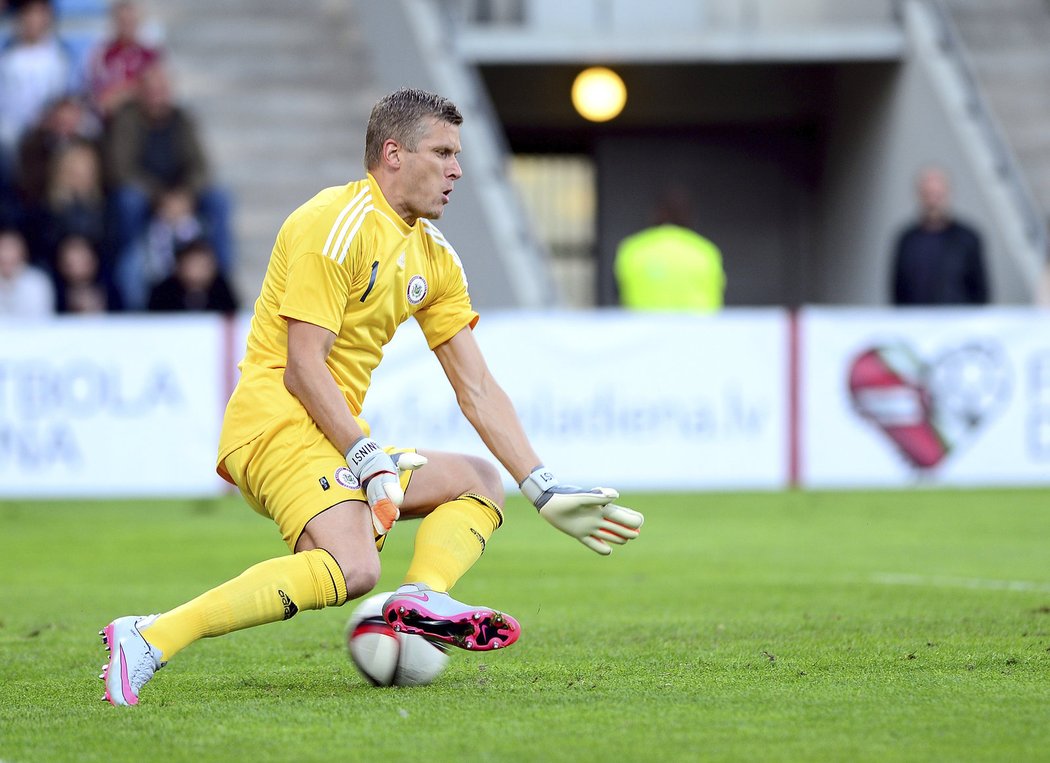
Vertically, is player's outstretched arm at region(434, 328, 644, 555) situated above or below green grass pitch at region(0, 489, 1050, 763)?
above

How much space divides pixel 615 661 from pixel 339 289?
159 cm

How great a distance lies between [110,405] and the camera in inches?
534

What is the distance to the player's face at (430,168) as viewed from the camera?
18.7ft

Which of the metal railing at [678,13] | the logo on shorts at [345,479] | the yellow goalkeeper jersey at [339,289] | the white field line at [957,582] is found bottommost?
the white field line at [957,582]

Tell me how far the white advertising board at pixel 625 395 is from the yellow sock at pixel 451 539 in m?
7.65

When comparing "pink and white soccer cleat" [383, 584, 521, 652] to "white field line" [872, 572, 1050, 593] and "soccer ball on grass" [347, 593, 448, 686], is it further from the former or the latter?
"white field line" [872, 572, 1050, 593]

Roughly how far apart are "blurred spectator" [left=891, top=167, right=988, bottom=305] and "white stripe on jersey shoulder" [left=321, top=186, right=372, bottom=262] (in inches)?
424

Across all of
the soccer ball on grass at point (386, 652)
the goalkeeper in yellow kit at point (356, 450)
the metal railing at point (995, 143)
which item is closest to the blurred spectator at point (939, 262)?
the metal railing at point (995, 143)

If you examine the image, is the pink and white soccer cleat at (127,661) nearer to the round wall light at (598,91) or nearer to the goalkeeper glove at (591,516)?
the goalkeeper glove at (591,516)

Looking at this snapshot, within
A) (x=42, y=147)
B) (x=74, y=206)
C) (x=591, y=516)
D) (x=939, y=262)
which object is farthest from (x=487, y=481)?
(x=42, y=147)

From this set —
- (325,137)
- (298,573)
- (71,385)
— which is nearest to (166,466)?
(71,385)

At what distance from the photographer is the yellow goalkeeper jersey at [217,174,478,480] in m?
5.51

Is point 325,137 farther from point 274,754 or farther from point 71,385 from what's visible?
point 274,754

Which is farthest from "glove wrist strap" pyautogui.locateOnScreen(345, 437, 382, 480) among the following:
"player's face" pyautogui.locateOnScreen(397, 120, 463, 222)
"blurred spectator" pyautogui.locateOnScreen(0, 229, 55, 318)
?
"blurred spectator" pyautogui.locateOnScreen(0, 229, 55, 318)
